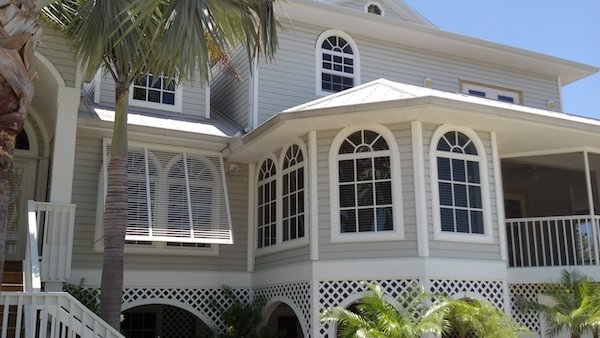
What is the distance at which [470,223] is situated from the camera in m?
11.0

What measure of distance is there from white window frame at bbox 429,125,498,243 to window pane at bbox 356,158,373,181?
1070mm

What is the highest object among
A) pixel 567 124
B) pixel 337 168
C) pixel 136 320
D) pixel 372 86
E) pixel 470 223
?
pixel 372 86

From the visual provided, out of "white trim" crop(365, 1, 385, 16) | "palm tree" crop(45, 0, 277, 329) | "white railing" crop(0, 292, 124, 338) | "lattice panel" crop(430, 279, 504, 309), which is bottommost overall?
"white railing" crop(0, 292, 124, 338)

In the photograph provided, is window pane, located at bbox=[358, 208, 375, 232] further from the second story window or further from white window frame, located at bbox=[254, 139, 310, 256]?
the second story window

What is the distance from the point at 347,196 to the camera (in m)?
11.1

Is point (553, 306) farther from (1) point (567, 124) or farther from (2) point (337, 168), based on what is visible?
(2) point (337, 168)

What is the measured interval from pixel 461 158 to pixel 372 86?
2.28 m

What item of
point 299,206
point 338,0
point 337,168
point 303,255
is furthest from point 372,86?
point 338,0

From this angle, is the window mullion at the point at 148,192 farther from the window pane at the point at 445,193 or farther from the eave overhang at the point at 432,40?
the window pane at the point at 445,193

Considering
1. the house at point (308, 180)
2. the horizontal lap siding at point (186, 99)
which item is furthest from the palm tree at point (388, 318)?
the horizontal lap siding at point (186, 99)

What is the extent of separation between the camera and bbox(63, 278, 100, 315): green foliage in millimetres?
11047

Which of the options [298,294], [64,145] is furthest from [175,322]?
[64,145]

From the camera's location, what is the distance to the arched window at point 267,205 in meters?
12.9

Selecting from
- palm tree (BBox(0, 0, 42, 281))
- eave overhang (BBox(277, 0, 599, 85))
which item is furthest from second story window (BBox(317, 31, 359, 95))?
palm tree (BBox(0, 0, 42, 281))
